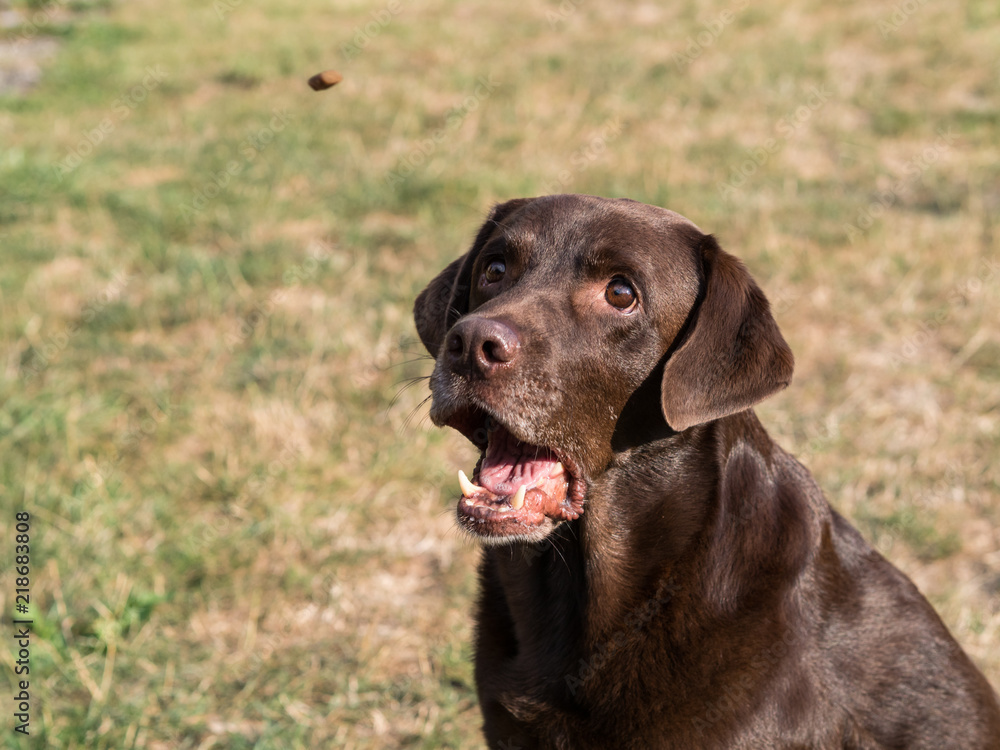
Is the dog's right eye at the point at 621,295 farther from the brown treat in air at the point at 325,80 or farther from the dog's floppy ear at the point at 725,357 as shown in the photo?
the brown treat in air at the point at 325,80

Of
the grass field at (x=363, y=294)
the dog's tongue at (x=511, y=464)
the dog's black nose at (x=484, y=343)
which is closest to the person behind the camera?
the dog's black nose at (x=484, y=343)

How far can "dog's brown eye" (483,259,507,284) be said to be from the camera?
3.13m

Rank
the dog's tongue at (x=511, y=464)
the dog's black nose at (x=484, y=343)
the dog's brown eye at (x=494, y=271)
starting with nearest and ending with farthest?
the dog's black nose at (x=484, y=343), the dog's tongue at (x=511, y=464), the dog's brown eye at (x=494, y=271)

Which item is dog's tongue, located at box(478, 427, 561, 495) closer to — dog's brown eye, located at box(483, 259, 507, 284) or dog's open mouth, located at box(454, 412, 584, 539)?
dog's open mouth, located at box(454, 412, 584, 539)

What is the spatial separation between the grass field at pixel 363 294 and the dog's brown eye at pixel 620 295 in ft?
4.17

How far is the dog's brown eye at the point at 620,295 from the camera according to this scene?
113 inches

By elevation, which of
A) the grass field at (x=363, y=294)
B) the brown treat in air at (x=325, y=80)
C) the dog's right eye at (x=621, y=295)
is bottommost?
the grass field at (x=363, y=294)

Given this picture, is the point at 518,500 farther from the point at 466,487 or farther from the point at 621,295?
→ the point at 621,295

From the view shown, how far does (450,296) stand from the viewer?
11.4ft

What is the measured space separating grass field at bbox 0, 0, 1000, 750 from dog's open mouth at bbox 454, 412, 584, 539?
93 cm

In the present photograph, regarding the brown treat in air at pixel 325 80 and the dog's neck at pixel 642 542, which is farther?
the brown treat in air at pixel 325 80

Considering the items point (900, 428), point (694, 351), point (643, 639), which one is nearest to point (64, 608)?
point (643, 639)

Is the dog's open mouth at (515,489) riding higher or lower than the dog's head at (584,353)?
lower

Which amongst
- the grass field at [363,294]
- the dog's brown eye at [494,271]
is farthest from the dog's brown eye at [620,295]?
the grass field at [363,294]
